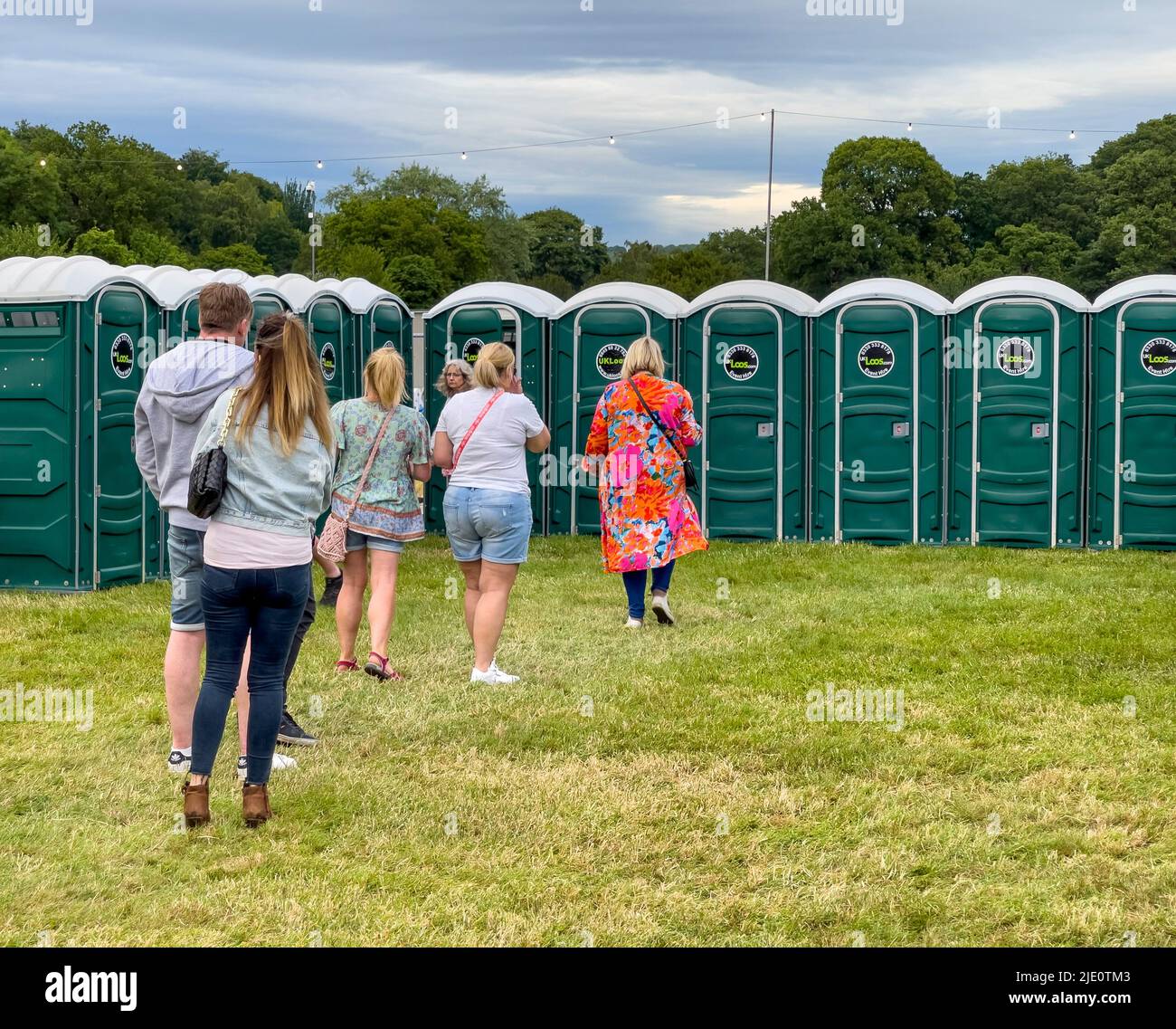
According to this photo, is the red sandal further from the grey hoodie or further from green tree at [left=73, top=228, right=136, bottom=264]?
green tree at [left=73, top=228, right=136, bottom=264]

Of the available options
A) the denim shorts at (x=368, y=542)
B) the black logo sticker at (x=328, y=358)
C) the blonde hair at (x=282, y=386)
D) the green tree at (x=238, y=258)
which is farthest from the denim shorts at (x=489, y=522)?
the green tree at (x=238, y=258)

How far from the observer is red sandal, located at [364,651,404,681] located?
647 centimetres

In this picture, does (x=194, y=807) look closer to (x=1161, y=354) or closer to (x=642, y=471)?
(x=642, y=471)

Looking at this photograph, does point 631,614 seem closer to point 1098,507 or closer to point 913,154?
point 1098,507

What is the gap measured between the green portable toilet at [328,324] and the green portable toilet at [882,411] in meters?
3.73

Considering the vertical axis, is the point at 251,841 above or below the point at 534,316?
below

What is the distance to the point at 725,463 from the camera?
38.2ft

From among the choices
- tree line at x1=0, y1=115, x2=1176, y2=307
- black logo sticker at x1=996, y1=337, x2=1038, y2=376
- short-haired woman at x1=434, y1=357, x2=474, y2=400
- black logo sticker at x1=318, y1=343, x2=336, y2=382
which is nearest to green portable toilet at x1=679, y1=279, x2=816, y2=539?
black logo sticker at x1=996, y1=337, x2=1038, y2=376

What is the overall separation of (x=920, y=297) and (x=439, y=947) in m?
8.85

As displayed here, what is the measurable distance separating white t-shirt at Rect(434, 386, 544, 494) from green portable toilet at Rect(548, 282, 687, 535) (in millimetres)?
5412

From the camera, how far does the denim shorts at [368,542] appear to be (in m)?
6.32

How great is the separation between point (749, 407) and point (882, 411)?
1.06 meters

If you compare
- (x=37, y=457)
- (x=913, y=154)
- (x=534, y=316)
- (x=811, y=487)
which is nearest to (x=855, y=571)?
(x=811, y=487)
